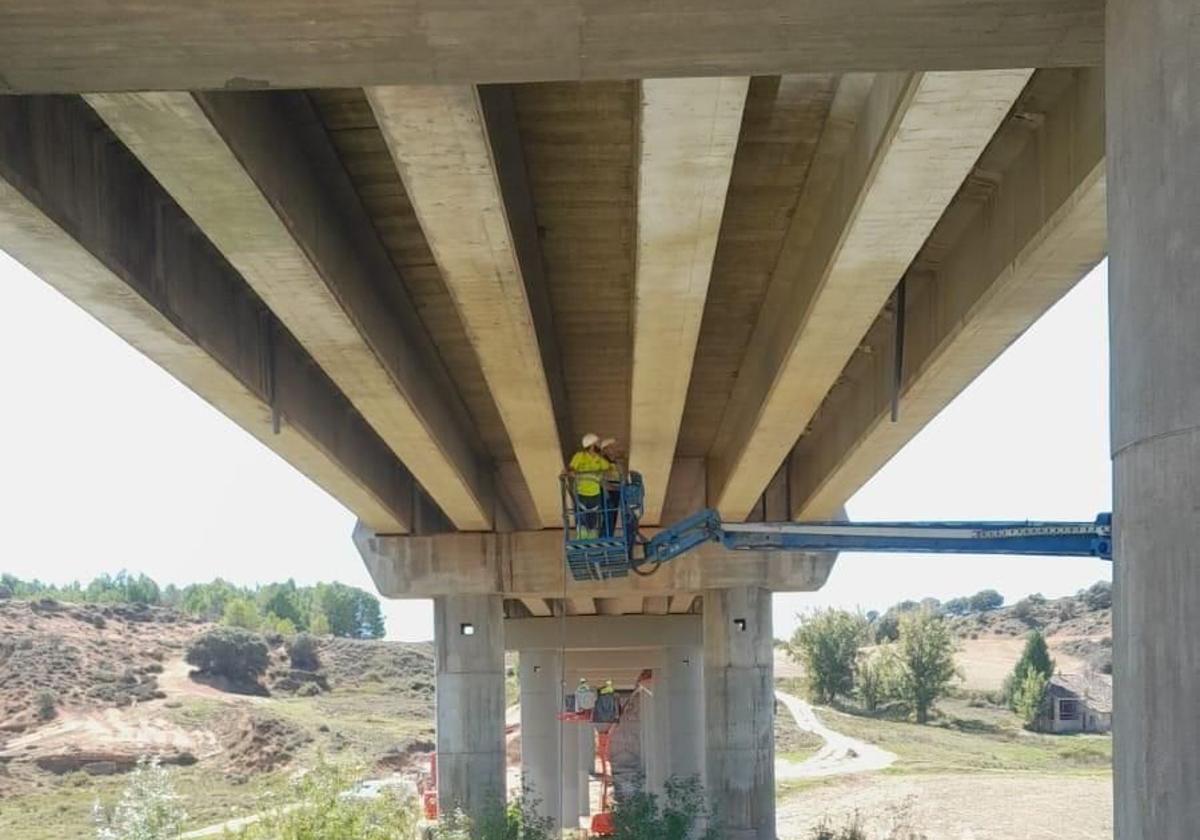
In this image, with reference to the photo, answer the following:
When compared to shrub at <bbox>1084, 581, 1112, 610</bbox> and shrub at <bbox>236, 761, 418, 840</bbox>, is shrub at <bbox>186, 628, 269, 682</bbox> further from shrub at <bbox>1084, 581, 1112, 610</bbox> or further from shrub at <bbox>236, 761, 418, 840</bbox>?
shrub at <bbox>236, 761, 418, 840</bbox>

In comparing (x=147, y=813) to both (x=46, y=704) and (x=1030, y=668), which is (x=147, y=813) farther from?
(x=1030, y=668)

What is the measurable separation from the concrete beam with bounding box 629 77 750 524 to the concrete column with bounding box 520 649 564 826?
29.5 m

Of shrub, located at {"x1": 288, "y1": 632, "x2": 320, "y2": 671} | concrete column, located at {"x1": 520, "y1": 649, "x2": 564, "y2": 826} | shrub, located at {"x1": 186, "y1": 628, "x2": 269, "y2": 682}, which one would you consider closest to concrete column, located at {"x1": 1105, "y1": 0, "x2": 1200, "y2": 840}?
concrete column, located at {"x1": 520, "y1": 649, "x2": 564, "y2": 826}

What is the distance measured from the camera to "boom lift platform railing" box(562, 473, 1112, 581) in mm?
13008

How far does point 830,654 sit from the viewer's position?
91.5 m

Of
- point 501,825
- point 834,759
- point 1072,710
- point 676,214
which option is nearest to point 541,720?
point 834,759

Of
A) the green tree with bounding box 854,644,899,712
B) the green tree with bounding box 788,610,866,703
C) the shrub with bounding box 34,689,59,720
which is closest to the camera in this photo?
the shrub with bounding box 34,689,59,720

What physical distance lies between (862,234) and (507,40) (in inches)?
189

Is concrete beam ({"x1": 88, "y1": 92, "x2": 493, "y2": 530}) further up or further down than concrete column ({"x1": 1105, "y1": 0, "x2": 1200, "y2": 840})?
further up

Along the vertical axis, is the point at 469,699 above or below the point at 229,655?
above

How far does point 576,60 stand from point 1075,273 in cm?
571

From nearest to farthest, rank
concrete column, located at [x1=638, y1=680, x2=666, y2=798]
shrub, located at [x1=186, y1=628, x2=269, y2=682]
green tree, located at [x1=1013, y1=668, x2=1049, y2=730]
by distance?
concrete column, located at [x1=638, y1=680, x2=666, y2=798], green tree, located at [x1=1013, y1=668, x2=1049, y2=730], shrub, located at [x1=186, y1=628, x2=269, y2=682]

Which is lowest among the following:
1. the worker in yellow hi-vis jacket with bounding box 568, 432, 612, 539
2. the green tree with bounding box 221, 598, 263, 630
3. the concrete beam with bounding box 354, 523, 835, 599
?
the green tree with bounding box 221, 598, 263, 630

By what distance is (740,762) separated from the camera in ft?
95.1
